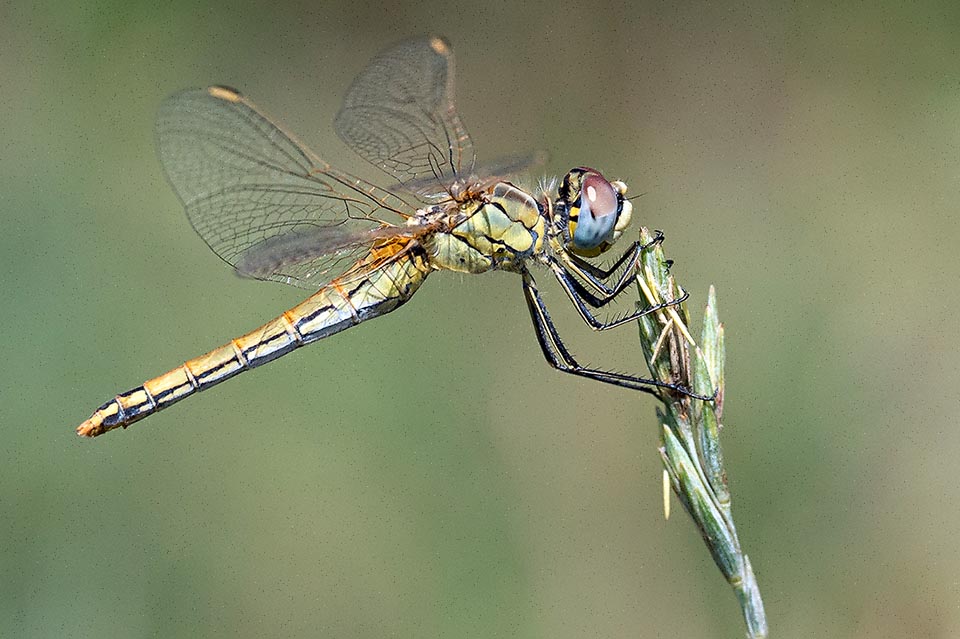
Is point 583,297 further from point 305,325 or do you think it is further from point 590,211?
point 305,325

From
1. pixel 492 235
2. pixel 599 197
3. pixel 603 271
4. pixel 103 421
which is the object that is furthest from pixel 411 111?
pixel 103 421

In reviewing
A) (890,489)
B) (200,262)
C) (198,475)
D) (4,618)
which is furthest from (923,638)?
(200,262)

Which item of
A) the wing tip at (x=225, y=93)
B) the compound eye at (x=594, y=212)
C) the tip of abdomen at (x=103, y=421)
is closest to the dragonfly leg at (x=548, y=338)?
the compound eye at (x=594, y=212)

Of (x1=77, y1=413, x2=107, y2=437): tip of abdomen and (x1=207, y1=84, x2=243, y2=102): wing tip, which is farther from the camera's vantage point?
(x1=207, y1=84, x2=243, y2=102): wing tip

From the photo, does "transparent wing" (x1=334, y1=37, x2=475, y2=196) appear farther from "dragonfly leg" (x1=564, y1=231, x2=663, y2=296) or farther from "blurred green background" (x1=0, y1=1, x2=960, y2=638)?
"dragonfly leg" (x1=564, y1=231, x2=663, y2=296)

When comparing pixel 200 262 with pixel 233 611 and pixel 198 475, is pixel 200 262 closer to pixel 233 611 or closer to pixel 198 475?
pixel 198 475

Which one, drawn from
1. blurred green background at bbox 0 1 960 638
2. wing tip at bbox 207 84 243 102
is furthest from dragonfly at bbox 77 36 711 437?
blurred green background at bbox 0 1 960 638
